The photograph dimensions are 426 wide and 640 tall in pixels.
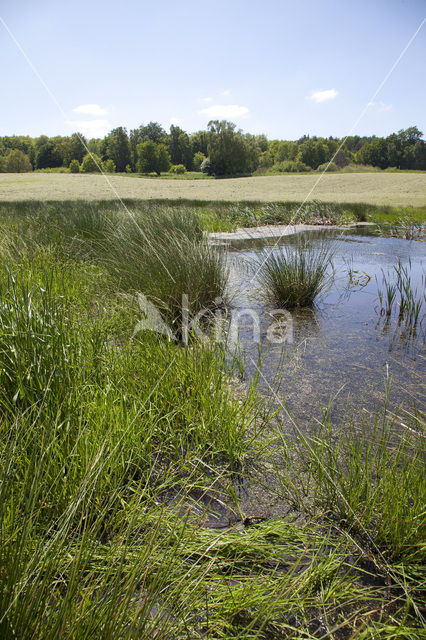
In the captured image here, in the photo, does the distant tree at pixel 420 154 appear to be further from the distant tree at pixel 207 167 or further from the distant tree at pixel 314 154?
the distant tree at pixel 207 167

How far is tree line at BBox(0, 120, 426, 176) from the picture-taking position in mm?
41094

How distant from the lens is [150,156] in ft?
180

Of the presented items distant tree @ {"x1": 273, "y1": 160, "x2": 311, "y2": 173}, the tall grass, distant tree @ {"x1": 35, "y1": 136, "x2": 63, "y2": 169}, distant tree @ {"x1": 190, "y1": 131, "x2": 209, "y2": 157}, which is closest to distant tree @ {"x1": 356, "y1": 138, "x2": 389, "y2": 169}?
distant tree @ {"x1": 273, "y1": 160, "x2": 311, "y2": 173}

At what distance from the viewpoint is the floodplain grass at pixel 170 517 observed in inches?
33.7

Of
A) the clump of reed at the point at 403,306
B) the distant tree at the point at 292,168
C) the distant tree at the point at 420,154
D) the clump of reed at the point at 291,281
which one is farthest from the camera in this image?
the distant tree at the point at 292,168

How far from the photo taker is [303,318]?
3645mm

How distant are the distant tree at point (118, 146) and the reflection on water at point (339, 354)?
56.7 meters

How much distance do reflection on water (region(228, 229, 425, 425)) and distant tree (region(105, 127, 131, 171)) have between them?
186 feet

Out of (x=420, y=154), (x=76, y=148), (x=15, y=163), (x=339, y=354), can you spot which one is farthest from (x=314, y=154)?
(x=339, y=354)

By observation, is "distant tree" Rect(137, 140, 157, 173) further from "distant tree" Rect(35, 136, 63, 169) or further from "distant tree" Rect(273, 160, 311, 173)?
"distant tree" Rect(273, 160, 311, 173)

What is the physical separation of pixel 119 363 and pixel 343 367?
1.48 m

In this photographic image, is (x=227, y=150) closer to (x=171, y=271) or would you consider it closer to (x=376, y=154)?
(x=376, y=154)

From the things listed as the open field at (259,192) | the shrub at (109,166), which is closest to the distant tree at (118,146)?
the shrub at (109,166)

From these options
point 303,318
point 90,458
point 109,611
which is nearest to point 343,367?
point 303,318
